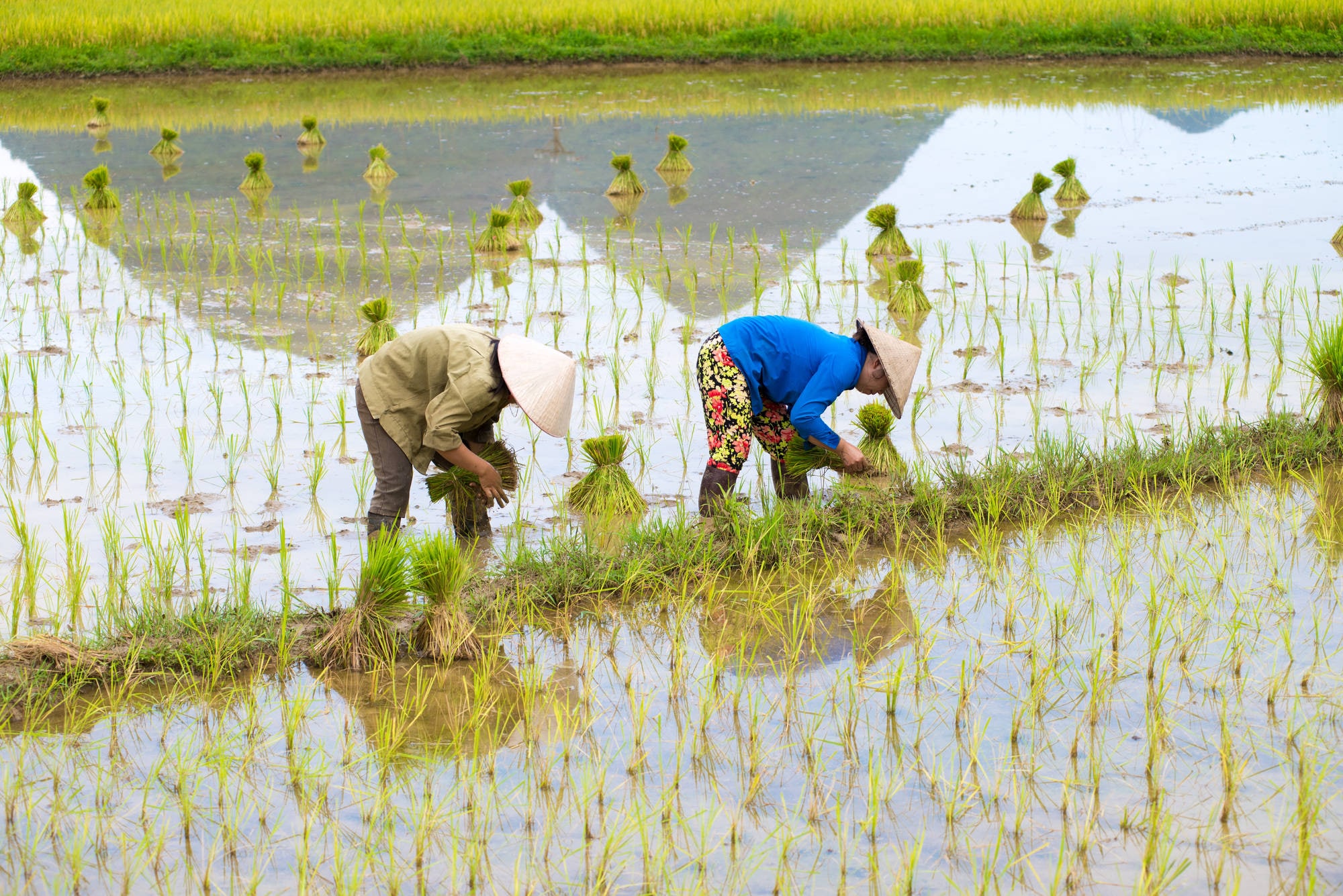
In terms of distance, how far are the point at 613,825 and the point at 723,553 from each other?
136 cm

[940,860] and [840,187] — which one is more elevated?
[840,187]

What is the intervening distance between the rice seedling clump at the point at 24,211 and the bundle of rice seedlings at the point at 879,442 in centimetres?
647

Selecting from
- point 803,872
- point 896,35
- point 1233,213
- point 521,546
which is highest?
point 896,35

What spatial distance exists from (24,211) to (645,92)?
7713 millimetres

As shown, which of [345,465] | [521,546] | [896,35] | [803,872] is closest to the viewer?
[803,872]

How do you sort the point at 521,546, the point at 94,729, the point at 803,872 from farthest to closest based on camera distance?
the point at 521,546 < the point at 94,729 < the point at 803,872

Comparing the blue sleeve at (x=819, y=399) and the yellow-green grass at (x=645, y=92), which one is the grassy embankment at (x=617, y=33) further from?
the blue sleeve at (x=819, y=399)

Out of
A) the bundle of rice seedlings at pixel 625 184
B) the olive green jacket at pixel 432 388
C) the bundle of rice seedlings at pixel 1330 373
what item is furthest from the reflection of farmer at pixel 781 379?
the bundle of rice seedlings at pixel 625 184

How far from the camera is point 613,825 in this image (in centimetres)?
259

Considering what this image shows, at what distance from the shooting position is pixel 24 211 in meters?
8.32

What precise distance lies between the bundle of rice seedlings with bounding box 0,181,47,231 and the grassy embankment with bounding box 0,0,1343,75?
745 centimetres

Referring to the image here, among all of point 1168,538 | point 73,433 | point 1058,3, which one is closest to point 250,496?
point 73,433

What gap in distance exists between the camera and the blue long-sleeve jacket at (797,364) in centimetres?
382

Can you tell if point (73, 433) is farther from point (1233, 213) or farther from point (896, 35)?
point (896, 35)
